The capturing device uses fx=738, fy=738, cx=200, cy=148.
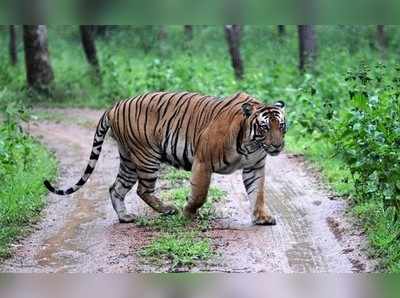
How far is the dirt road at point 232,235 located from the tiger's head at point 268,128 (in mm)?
813

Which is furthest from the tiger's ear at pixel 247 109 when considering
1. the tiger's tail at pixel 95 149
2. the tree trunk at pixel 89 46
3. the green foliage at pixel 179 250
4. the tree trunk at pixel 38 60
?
the tree trunk at pixel 89 46

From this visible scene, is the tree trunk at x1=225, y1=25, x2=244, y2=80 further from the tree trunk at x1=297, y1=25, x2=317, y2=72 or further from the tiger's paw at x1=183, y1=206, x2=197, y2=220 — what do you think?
the tiger's paw at x1=183, y1=206, x2=197, y2=220

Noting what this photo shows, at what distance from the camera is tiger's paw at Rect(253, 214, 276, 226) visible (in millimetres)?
7016

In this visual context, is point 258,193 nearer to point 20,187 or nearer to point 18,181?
point 20,187

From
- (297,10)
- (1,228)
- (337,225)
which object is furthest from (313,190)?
(297,10)

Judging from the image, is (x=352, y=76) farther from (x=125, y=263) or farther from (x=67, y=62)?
(x=67, y=62)

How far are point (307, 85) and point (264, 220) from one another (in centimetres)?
592

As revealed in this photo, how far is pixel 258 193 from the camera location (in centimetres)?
707

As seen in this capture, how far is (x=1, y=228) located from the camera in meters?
6.84

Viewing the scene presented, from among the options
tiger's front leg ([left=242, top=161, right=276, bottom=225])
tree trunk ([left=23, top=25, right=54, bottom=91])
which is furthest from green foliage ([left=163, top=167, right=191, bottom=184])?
tree trunk ([left=23, top=25, right=54, bottom=91])

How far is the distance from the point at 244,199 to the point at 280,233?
4.99 feet

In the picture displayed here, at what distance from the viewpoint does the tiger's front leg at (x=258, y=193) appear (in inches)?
277

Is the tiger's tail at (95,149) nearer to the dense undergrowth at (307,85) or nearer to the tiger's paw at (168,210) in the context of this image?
the tiger's paw at (168,210)

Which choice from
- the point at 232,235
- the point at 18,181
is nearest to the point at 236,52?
the point at 18,181
